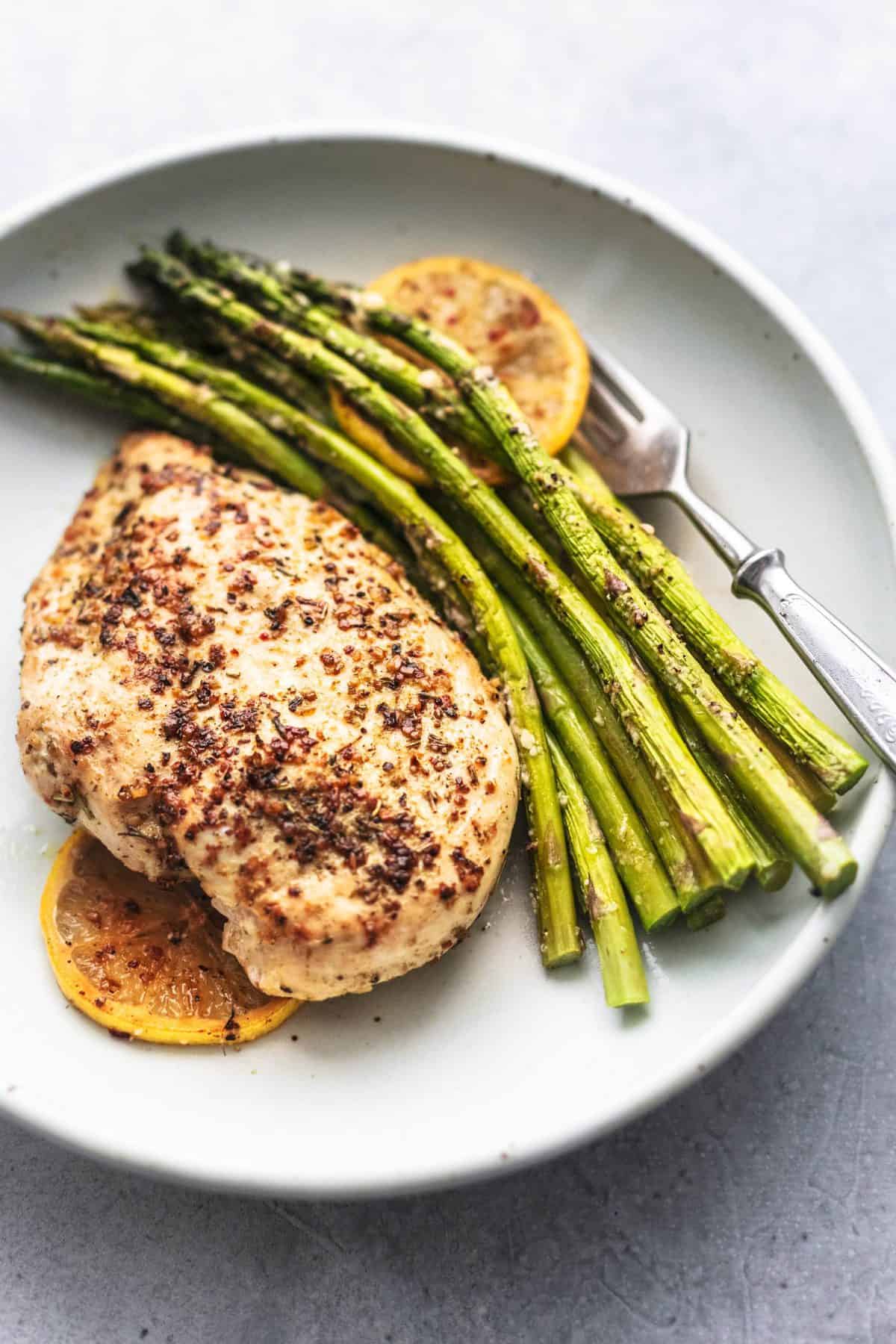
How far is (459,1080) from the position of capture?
3.77m

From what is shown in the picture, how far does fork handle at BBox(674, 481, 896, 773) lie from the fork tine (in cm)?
64

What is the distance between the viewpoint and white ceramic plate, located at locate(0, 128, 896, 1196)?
3527mm

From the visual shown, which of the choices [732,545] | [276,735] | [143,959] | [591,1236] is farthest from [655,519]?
[591,1236]

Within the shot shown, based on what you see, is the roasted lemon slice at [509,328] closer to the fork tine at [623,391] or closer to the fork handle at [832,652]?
the fork tine at [623,391]

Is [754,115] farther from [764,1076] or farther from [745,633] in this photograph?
[764,1076]

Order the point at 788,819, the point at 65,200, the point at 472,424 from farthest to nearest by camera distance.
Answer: the point at 65,200, the point at 472,424, the point at 788,819

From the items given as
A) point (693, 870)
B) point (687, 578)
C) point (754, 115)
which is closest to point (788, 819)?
point (693, 870)

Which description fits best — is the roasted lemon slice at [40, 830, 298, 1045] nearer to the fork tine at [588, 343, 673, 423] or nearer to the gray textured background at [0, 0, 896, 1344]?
the gray textured background at [0, 0, 896, 1344]

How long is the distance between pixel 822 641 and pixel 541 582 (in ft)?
3.33

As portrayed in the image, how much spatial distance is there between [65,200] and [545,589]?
2779 mm

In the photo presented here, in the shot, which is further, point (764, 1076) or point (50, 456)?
point (50, 456)

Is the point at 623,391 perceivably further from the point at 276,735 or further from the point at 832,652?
the point at 276,735

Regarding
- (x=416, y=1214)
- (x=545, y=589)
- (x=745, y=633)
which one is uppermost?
(x=745, y=633)

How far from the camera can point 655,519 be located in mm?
4625
